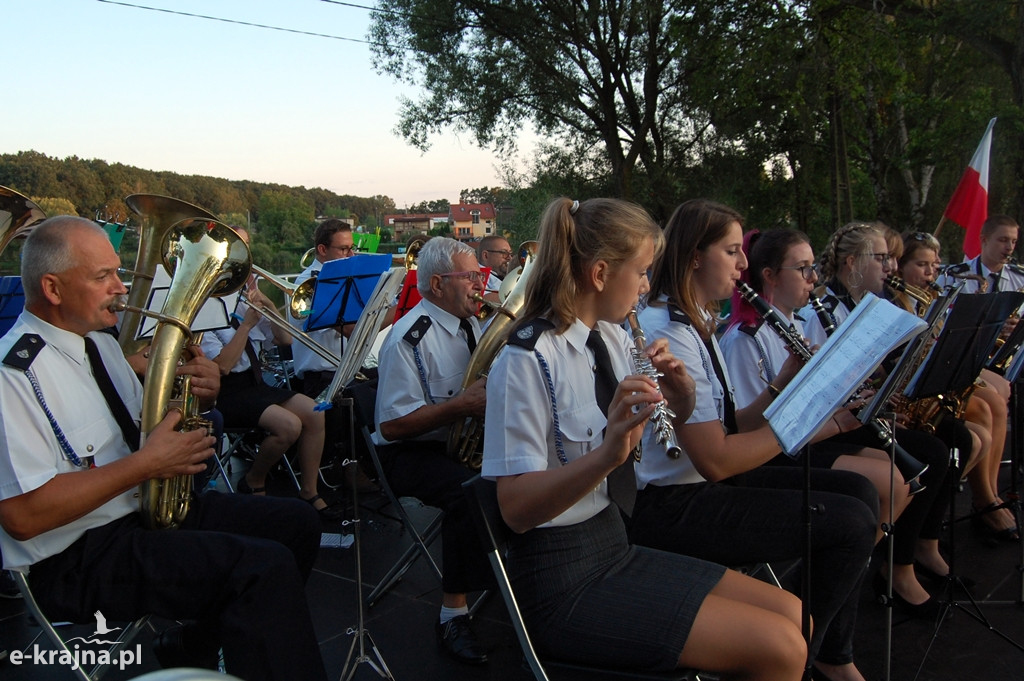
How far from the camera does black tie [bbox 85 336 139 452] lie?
238cm

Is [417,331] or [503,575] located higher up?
[417,331]

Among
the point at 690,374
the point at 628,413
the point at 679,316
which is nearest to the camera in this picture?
the point at 628,413

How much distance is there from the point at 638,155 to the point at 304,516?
1556 cm

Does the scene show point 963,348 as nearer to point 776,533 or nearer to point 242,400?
point 776,533

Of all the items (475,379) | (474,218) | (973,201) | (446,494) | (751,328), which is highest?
(474,218)

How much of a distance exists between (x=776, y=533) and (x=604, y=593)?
80 centimetres

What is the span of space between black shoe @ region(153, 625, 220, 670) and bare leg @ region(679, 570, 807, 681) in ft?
4.98

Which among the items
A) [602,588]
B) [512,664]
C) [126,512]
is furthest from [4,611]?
[602,588]

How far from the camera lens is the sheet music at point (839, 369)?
1.75 metres

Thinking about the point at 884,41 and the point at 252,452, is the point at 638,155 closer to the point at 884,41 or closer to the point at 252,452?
the point at 884,41

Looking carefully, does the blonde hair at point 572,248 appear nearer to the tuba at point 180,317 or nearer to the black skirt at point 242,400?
the tuba at point 180,317

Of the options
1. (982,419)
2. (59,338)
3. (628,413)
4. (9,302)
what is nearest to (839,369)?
(628,413)

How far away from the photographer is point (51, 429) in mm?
2109

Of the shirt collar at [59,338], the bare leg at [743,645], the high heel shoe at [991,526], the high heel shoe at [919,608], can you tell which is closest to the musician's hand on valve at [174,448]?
the shirt collar at [59,338]
